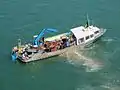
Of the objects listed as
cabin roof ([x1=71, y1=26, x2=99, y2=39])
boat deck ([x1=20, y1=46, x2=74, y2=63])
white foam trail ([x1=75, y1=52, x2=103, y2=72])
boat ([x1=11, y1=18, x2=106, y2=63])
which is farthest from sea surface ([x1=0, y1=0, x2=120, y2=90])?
cabin roof ([x1=71, y1=26, x2=99, y2=39])

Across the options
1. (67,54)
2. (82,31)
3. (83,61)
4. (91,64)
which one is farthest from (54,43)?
(91,64)

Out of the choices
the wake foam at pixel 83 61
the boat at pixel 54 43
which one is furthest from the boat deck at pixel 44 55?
the wake foam at pixel 83 61

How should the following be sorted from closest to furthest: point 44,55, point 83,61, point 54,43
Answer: point 83,61 < point 44,55 < point 54,43

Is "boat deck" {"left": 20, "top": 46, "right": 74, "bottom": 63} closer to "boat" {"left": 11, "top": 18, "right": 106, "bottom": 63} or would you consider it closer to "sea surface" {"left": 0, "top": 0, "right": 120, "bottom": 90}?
"boat" {"left": 11, "top": 18, "right": 106, "bottom": 63}

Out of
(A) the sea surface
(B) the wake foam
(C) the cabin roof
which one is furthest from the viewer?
(C) the cabin roof

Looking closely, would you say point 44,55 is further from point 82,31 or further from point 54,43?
point 82,31

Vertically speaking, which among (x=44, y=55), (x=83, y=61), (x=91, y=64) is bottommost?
(x=91, y=64)

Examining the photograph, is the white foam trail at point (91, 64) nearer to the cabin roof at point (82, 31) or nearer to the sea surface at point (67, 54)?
the sea surface at point (67, 54)
